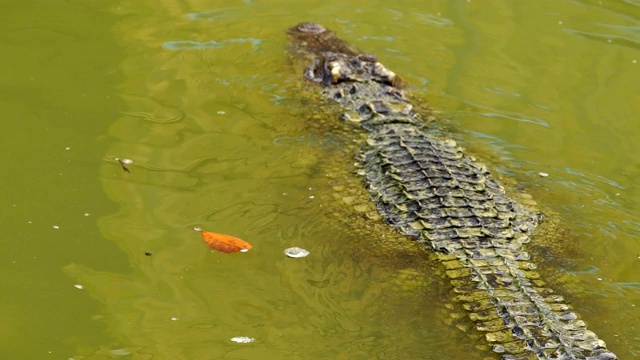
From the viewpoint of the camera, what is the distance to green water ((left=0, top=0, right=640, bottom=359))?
16.6 ft

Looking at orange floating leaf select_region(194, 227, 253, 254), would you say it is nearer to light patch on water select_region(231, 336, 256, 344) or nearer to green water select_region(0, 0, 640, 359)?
green water select_region(0, 0, 640, 359)

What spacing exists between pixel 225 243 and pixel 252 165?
3.93ft

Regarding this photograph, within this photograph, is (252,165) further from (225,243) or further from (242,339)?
(242,339)

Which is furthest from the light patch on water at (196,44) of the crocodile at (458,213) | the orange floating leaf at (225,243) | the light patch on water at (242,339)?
the light patch on water at (242,339)

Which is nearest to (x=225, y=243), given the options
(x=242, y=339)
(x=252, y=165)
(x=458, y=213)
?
(x=242, y=339)

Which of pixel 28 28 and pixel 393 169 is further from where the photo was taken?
pixel 28 28

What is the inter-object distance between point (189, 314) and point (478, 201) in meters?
2.17

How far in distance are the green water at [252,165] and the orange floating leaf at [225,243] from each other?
0.21 feet

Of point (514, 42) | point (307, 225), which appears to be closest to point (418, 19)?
point (514, 42)

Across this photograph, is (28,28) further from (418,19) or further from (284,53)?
(418,19)

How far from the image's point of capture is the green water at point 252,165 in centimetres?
506

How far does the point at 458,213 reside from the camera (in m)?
5.82

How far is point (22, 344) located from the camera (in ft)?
15.8

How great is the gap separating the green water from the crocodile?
9.1 inches
